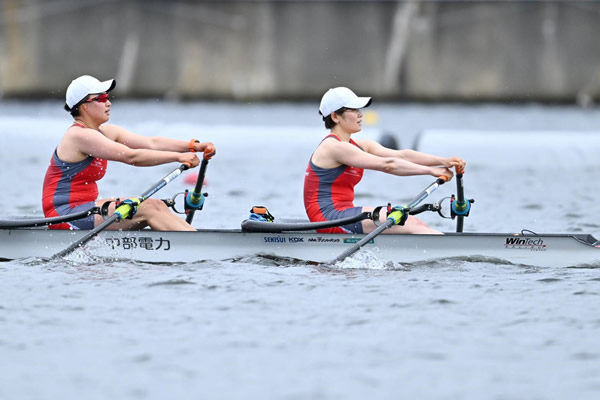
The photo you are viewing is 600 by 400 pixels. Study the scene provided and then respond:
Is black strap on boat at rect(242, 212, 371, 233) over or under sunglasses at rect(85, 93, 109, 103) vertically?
under

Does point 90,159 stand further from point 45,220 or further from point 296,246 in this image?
point 296,246

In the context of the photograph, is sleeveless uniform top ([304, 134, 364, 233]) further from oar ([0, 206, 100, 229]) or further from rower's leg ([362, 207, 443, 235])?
oar ([0, 206, 100, 229])

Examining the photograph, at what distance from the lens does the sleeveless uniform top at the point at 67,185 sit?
1056 cm

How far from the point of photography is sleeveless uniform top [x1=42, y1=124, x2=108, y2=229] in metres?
10.6

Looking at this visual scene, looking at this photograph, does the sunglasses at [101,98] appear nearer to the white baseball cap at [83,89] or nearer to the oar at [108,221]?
the white baseball cap at [83,89]

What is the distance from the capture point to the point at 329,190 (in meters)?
10.6

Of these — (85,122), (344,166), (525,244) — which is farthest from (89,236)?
(525,244)

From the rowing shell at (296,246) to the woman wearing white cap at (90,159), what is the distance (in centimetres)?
19

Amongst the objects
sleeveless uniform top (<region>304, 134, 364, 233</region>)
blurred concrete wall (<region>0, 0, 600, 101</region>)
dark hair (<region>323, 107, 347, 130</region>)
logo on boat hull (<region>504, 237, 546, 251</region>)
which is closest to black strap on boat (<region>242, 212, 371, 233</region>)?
sleeveless uniform top (<region>304, 134, 364, 233</region>)

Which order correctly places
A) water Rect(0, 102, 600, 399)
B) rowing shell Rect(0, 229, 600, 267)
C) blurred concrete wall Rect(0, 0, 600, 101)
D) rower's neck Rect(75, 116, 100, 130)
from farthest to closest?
blurred concrete wall Rect(0, 0, 600, 101) → rower's neck Rect(75, 116, 100, 130) → rowing shell Rect(0, 229, 600, 267) → water Rect(0, 102, 600, 399)

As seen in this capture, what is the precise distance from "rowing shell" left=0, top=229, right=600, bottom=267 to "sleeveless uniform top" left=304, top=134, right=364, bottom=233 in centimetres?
29

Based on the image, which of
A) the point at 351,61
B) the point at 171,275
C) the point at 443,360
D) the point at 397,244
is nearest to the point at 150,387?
the point at 443,360

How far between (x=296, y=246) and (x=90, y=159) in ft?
6.96

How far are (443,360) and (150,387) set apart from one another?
1.94 m
